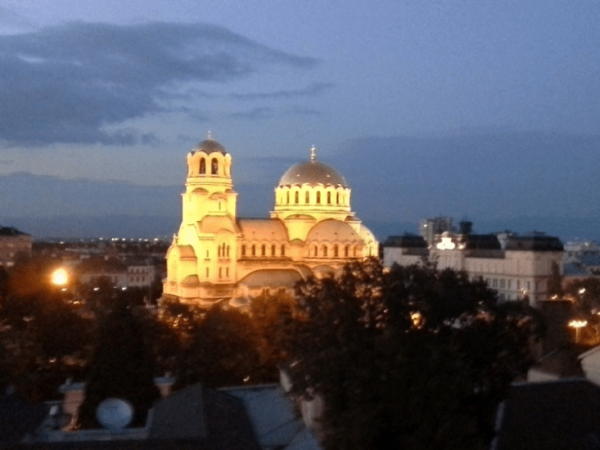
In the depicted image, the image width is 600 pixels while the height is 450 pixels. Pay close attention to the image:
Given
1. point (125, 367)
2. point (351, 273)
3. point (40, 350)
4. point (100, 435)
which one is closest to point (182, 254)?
point (40, 350)

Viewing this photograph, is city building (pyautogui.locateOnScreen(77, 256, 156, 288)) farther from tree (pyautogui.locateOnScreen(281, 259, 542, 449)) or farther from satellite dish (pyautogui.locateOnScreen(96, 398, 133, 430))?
tree (pyautogui.locateOnScreen(281, 259, 542, 449))

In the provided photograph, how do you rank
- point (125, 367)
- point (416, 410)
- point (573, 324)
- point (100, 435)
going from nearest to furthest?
point (416, 410) < point (100, 435) < point (125, 367) < point (573, 324)

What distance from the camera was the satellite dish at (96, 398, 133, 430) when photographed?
21453mm

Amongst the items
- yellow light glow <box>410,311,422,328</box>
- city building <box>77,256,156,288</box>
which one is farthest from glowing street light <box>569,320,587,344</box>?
city building <box>77,256,156,288</box>

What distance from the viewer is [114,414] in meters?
21.7

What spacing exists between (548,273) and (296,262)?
1680 cm

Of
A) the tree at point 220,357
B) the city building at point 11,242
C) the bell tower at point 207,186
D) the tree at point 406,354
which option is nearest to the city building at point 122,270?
the city building at point 11,242

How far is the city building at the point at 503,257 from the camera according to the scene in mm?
58375

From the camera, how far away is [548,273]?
2318 inches

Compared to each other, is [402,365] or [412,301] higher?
[412,301]

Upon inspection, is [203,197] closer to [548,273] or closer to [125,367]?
[548,273]

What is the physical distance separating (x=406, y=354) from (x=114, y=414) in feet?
30.5

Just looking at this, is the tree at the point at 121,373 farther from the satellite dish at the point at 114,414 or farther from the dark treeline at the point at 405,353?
the dark treeline at the point at 405,353

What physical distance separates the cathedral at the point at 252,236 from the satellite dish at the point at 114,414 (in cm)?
2926
